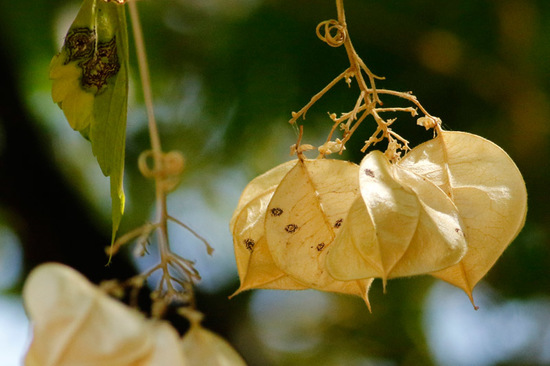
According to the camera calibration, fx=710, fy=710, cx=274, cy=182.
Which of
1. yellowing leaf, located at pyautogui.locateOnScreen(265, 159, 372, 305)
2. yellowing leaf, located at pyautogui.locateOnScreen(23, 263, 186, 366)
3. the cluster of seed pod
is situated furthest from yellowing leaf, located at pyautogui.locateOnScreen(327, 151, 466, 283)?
yellowing leaf, located at pyautogui.locateOnScreen(23, 263, 186, 366)

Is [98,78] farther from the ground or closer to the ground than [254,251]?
farther from the ground

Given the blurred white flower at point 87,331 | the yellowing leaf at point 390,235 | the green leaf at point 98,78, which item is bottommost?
the yellowing leaf at point 390,235

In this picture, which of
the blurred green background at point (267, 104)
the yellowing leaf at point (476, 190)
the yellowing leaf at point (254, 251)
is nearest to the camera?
the yellowing leaf at point (476, 190)

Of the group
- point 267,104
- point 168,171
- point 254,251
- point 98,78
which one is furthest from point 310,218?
point 267,104

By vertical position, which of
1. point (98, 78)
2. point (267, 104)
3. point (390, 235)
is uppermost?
point (98, 78)

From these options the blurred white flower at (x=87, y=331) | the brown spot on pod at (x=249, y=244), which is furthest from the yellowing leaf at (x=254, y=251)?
the blurred white flower at (x=87, y=331)

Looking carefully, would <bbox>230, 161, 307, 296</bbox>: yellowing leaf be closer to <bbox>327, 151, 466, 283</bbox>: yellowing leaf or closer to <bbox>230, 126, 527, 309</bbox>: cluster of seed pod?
<bbox>230, 126, 527, 309</bbox>: cluster of seed pod

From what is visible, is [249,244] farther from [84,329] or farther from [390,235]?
[84,329]

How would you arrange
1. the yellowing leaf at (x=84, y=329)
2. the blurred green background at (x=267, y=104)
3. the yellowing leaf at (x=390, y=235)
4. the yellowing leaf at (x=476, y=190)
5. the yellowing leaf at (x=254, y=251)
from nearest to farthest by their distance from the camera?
the yellowing leaf at (x=84, y=329), the yellowing leaf at (x=390, y=235), the yellowing leaf at (x=476, y=190), the yellowing leaf at (x=254, y=251), the blurred green background at (x=267, y=104)

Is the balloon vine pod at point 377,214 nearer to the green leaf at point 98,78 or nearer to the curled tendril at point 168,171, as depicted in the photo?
the curled tendril at point 168,171

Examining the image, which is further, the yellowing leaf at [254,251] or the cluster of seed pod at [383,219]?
the yellowing leaf at [254,251]
